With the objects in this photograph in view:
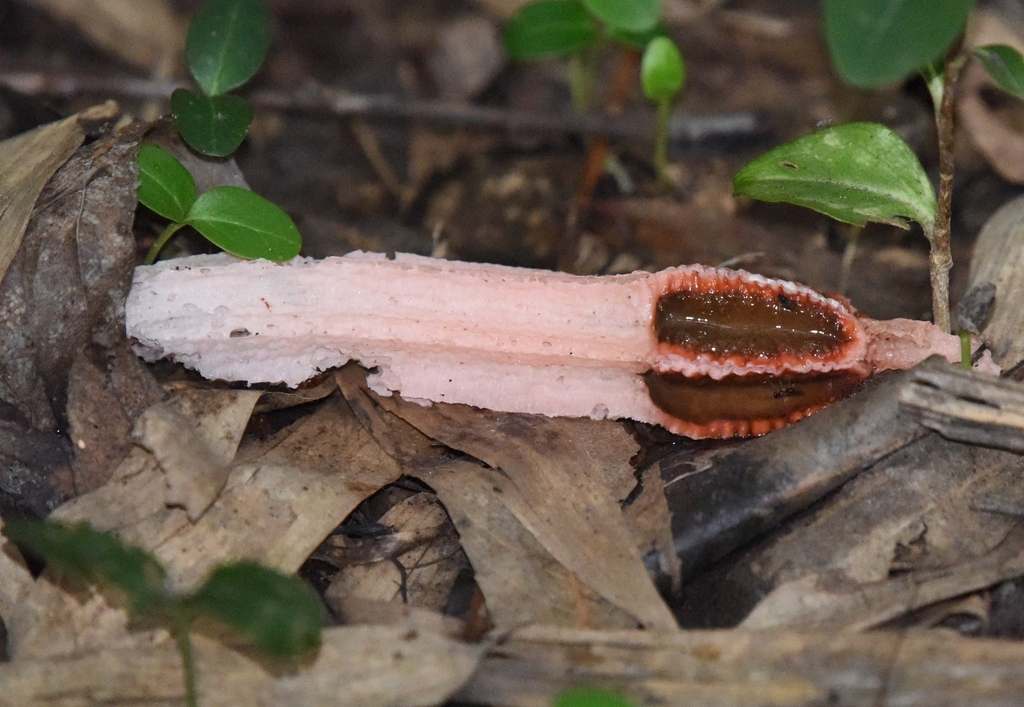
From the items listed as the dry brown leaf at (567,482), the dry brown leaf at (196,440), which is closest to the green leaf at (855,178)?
the dry brown leaf at (567,482)

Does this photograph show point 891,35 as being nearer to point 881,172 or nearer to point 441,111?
point 881,172

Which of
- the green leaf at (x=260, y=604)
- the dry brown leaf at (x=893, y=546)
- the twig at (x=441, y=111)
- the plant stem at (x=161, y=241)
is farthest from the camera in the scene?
the twig at (x=441, y=111)

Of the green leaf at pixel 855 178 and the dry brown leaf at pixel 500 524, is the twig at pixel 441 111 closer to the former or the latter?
the green leaf at pixel 855 178

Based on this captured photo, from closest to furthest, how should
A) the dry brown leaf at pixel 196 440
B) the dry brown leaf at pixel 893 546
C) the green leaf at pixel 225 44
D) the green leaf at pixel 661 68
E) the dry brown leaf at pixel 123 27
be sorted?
1. the dry brown leaf at pixel 893 546
2. the dry brown leaf at pixel 196 440
3. the green leaf at pixel 225 44
4. the green leaf at pixel 661 68
5. the dry brown leaf at pixel 123 27

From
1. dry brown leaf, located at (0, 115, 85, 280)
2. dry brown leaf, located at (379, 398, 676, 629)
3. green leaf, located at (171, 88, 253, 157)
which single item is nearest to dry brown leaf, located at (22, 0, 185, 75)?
dry brown leaf, located at (0, 115, 85, 280)

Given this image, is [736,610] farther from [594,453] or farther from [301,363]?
[301,363]

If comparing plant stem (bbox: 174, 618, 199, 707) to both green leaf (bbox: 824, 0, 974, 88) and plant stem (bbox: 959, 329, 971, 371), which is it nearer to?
green leaf (bbox: 824, 0, 974, 88)
